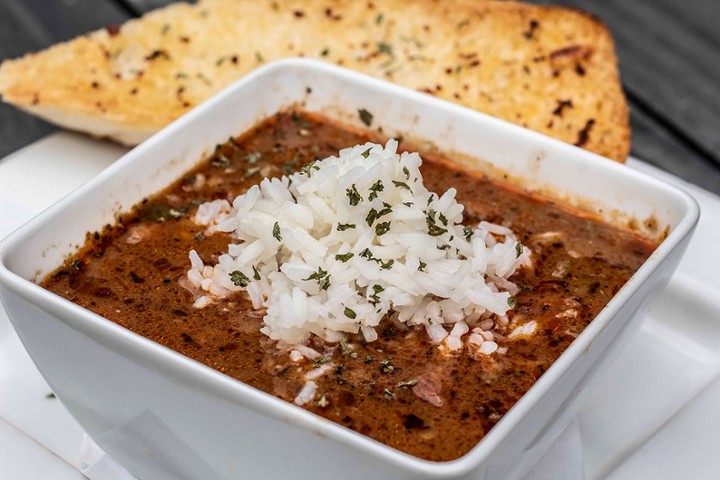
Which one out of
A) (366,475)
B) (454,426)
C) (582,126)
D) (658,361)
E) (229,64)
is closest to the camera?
(366,475)

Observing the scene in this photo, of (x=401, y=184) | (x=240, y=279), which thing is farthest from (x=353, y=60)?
(x=240, y=279)

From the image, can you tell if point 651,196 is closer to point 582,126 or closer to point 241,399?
point 582,126

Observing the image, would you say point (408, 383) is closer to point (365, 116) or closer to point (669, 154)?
point (365, 116)

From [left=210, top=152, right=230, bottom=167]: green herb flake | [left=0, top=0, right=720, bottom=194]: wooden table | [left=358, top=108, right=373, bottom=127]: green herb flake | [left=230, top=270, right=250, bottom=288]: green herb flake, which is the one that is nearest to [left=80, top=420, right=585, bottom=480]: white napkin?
[left=230, top=270, right=250, bottom=288]: green herb flake

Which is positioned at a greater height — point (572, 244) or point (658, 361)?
point (572, 244)

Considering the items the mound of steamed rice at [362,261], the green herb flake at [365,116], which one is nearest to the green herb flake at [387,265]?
the mound of steamed rice at [362,261]

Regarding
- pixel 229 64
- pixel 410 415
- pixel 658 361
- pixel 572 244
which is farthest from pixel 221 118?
pixel 658 361
